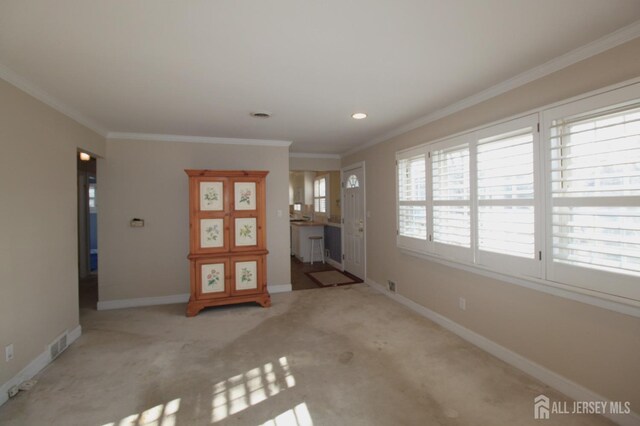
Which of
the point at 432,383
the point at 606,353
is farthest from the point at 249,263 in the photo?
the point at 606,353

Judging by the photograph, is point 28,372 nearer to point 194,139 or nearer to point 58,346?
point 58,346

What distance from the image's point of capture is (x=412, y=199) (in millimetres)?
4043

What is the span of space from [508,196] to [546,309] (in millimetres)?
941

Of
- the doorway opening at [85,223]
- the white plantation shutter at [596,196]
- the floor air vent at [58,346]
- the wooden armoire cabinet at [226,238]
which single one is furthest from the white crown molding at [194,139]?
the white plantation shutter at [596,196]

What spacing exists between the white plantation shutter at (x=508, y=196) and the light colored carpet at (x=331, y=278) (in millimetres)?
2985

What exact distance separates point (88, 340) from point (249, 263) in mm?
1902

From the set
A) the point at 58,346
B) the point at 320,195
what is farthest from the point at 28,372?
the point at 320,195

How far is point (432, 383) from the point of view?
2.46 metres

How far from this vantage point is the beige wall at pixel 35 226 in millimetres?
2373

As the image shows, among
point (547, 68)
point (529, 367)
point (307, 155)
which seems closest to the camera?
point (547, 68)

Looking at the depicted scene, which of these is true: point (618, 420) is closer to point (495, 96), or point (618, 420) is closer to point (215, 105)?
point (495, 96)

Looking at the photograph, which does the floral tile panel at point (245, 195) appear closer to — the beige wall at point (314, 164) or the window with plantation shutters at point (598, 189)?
the beige wall at point (314, 164)

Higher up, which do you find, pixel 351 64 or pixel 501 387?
pixel 351 64

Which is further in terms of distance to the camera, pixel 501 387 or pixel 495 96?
pixel 495 96
